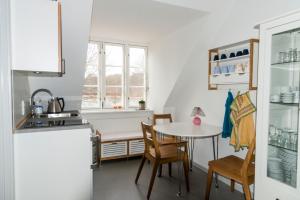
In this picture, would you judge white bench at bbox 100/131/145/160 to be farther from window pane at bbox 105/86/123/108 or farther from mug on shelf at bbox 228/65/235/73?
mug on shelf at bbox 228/65/235/73

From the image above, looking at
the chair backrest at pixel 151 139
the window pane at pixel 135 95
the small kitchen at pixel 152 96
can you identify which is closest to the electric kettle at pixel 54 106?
the small kitchen at pixel 152 96

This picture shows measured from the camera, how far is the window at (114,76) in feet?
13.1

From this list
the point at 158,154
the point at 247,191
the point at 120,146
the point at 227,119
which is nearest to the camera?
the point at 247,191

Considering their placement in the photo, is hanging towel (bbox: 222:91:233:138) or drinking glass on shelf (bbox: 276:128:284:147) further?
hanging towel (bbox: 222:91:233:138)

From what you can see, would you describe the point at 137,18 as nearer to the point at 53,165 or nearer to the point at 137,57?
the point at 137,57

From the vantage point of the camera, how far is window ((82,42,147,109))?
4004mm

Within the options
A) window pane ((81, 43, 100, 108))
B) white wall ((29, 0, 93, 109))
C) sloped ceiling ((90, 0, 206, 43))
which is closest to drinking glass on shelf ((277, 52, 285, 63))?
sloped ceiling ((90, 0, 206, 43))

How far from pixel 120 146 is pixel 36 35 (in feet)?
7.66

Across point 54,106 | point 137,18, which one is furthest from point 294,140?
point 54,106

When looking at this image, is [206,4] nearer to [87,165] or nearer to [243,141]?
[243,141]

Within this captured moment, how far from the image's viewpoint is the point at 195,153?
11.3 feet

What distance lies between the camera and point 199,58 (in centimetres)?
319

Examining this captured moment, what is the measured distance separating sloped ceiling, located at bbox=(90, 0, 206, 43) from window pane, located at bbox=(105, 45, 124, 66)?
0.33 meters

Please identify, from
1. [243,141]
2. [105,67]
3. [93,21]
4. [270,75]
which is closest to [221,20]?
[270,75]
